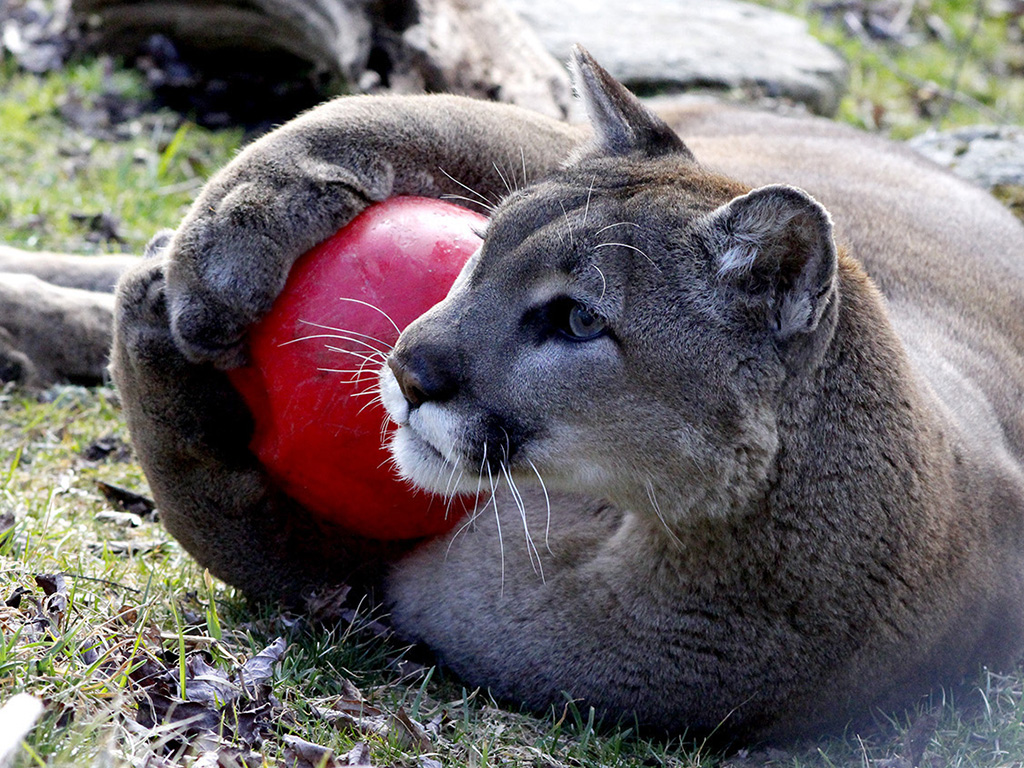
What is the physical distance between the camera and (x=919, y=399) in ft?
12.2

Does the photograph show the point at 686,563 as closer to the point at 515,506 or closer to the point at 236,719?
the point at 515,506

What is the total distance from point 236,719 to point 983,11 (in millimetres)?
11744

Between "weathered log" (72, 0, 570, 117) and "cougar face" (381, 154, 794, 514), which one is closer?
"cougar face" (381, 154, 794, 514)

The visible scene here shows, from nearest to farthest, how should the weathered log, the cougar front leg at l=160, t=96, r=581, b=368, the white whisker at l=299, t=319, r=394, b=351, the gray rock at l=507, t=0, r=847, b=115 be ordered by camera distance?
the white whisker at l=299, t=319, r=394, b=351 → the cougar front leg at l=160, t=96, r=581, b=368 → the weathered log → the gray rock at l=507, t=0, r=847, b=115

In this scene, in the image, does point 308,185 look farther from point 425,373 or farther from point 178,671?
point 178,671

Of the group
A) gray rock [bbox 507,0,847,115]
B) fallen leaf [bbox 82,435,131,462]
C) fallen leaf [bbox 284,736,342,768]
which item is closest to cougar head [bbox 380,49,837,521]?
fallen leaf [bbox 284,736,342,768]

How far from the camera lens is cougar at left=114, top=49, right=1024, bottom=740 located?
3455 mm

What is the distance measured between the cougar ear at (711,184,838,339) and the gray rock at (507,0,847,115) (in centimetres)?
617

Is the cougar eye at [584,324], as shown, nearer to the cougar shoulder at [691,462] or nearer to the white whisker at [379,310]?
the cougar shoulder at [691,462]

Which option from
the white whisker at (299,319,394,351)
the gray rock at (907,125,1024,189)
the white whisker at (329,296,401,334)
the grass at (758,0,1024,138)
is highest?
the white whisker at (329,296,401,334)

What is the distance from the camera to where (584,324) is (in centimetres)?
350

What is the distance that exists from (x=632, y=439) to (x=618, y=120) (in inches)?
44.5

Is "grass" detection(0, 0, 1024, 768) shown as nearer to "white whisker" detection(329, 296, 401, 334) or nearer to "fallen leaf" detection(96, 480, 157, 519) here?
"fallen leaf" detection(96, 480, 157, 519)

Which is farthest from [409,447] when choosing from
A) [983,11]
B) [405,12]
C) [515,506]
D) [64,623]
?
[983,11]
